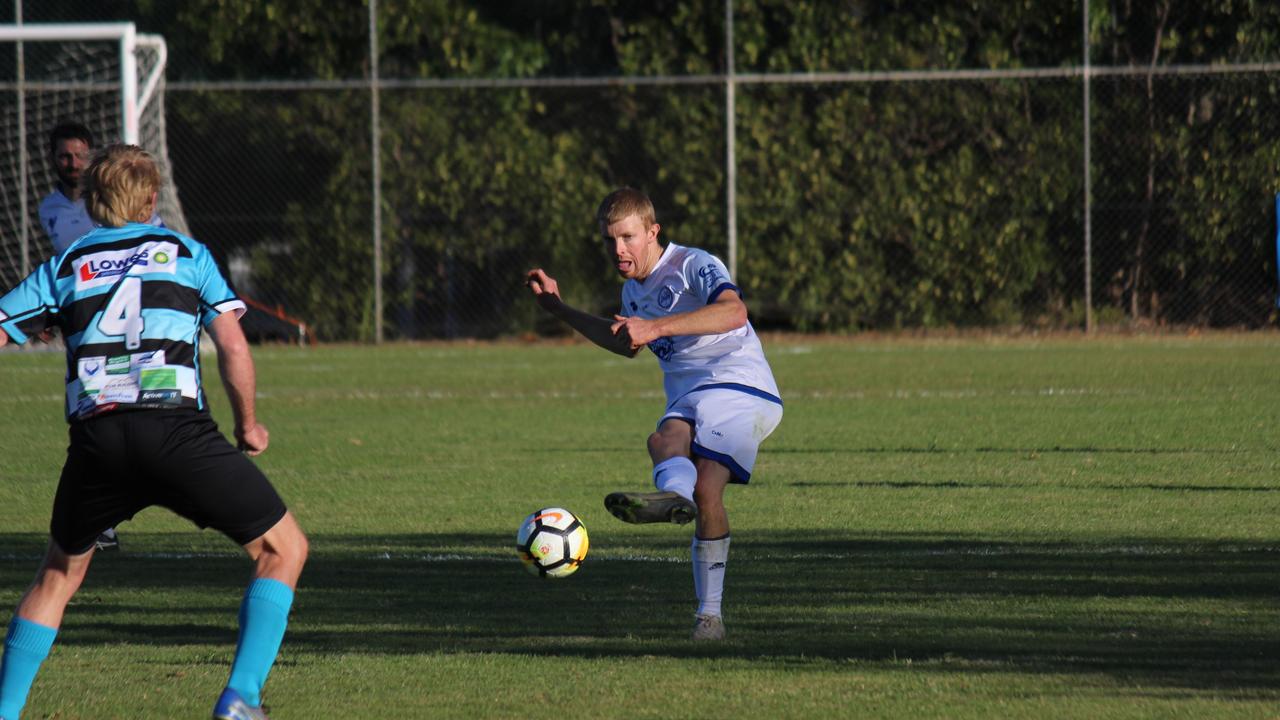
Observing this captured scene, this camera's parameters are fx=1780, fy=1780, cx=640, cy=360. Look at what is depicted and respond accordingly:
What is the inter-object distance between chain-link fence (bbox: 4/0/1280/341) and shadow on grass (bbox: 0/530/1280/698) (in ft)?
43.0

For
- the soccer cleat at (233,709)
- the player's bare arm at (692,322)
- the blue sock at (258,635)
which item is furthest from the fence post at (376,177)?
the soccer cleat at (233,709)

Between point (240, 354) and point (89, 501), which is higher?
point (240, 354)

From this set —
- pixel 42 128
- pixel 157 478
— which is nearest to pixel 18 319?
pixel 157 478

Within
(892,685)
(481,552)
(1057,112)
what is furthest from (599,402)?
(892,685)

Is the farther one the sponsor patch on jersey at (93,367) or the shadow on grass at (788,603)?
the shadow on grass at (788,603)

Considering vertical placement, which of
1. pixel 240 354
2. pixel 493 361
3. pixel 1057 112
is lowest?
pixel 493 361

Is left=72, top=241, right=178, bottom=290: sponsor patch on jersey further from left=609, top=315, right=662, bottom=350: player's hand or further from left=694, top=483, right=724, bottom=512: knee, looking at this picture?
left=694, top=483, right=724, bottom=512: knee

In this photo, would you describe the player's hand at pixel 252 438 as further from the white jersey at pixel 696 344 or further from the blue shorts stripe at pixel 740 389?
the blue shorts stripe at pixel 740 389

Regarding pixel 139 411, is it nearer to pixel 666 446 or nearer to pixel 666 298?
pixel 666 446

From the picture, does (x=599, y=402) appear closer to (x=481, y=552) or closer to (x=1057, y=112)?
(x=481, y=552)

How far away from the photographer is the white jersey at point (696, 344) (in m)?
6.47

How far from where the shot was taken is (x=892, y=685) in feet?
17.5

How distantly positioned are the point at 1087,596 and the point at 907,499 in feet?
9.08

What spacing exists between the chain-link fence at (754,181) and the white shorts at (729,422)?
14.5m
